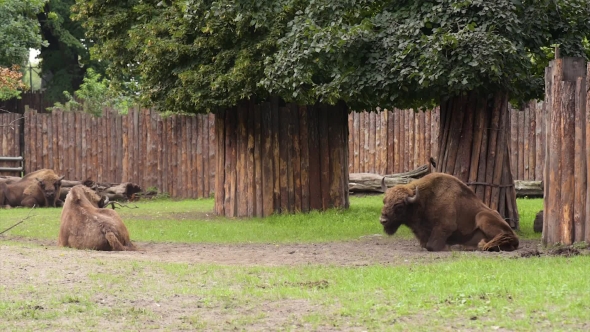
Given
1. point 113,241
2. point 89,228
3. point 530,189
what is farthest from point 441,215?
point 530,189

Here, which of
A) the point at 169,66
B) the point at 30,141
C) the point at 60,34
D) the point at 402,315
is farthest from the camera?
the point at 60,34

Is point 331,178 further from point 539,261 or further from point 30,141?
point 30,141

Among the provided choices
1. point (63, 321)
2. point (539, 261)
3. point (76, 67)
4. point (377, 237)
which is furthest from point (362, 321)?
point (76, 67)

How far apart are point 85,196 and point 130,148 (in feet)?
45.5

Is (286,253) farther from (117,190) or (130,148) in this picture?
(130,148)

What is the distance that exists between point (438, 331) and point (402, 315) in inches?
26.1

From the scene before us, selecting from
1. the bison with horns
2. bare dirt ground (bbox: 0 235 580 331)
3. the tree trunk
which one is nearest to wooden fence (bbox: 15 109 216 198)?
bare dirt ground (bbox: 0 235 580 331)

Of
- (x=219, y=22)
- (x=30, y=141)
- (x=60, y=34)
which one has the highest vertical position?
(x=60, y=34)

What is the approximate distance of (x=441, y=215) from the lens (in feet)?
45.0

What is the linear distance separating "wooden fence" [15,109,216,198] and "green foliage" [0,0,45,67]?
226cm

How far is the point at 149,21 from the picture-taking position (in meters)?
21.1

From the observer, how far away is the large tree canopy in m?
13.9

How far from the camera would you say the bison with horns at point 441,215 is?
1351 cm

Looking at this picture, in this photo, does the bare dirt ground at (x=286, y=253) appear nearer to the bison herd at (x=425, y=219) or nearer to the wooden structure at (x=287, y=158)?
the bison herd at (x=425, y=219)
